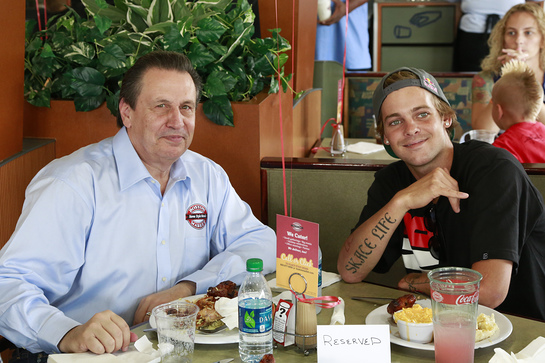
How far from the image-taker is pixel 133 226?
1.79m

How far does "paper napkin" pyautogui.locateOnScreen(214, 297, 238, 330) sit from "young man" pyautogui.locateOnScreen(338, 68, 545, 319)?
46 cm

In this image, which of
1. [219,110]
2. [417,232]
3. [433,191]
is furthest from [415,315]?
[219,110]

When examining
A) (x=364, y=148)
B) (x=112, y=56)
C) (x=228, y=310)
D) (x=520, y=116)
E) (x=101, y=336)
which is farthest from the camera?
(x=364, y=148)

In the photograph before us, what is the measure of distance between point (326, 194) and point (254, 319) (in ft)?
4.27

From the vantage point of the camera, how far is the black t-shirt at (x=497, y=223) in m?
1.65

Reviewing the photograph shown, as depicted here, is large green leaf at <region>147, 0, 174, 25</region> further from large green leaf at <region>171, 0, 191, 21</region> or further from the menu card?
the menu card

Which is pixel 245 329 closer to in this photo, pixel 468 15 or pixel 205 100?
pixel 205 100

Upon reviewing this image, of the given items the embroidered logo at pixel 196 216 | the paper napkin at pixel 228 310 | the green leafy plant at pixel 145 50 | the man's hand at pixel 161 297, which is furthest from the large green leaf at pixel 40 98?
the paper napkin at pixel 228 310

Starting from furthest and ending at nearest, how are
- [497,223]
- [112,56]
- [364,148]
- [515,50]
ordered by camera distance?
[515,50]
[364,148]
[112,56]
[497,223]

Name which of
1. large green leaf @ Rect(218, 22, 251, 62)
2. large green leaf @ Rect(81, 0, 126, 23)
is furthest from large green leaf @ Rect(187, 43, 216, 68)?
large green leaf @ Rect(81, 0, 126, 23)

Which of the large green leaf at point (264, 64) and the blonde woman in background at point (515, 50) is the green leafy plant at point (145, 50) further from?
the blonde woman in background at point (515, 50)

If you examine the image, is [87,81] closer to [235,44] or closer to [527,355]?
[235,44]

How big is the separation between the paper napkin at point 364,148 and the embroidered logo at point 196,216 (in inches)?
73.2

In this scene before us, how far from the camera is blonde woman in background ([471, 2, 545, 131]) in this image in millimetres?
4156
